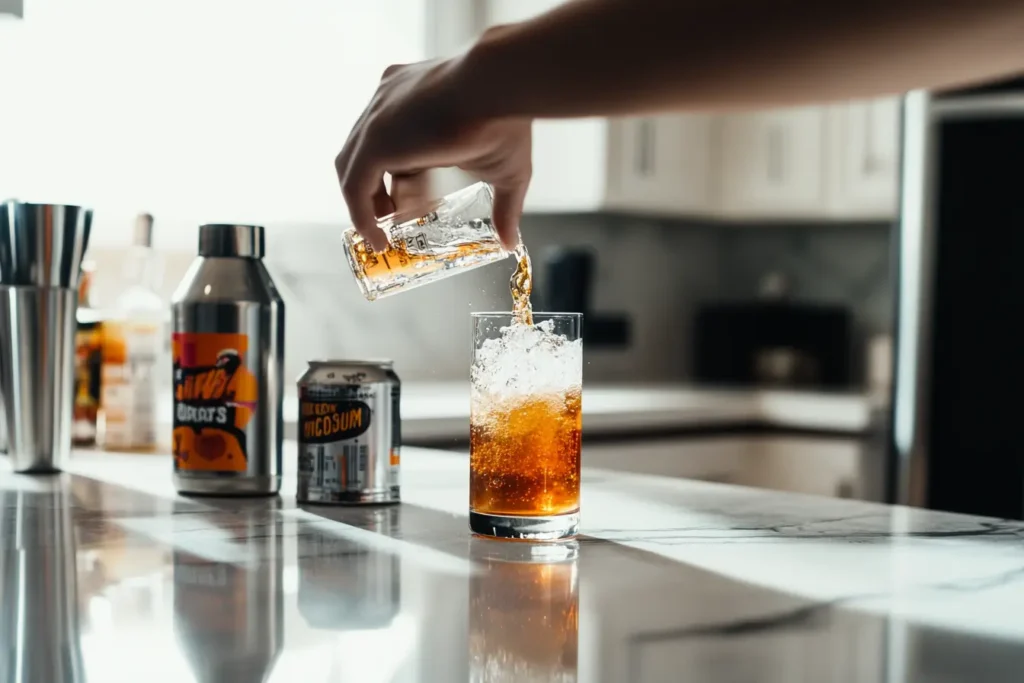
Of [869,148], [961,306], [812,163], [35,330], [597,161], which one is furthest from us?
[812,163]

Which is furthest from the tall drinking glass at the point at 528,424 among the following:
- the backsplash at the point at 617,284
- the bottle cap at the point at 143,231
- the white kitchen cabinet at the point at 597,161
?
the white kitchen cabinet at the point at 597,161

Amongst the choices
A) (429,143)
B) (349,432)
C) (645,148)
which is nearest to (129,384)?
(349,432)

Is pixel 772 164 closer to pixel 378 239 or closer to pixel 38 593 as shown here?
pixel 378 239

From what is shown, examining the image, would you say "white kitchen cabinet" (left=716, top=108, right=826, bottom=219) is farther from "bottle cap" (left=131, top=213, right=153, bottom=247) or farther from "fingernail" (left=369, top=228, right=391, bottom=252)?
"fingernail" (left=369, top=228, right=391, bottom=252)

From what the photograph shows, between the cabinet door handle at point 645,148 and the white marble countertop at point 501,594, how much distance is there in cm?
245

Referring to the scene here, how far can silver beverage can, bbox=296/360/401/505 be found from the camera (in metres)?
1.09

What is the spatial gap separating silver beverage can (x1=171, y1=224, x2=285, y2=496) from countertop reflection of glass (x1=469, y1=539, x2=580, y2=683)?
321 mm

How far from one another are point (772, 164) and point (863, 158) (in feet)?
0.98

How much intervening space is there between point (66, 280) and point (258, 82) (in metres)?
1.54

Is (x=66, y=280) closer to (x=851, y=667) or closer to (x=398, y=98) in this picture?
(x=398, y=98)

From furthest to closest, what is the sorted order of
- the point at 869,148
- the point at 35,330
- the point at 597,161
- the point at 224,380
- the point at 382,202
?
the point at 869,148
the point at 597,161
the point at 35,330
the point at 224,380
the point at 382,202

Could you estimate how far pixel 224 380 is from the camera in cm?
116

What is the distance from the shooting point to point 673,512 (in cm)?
110

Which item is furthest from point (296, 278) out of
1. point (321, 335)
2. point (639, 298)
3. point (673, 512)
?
point (673, 512)
